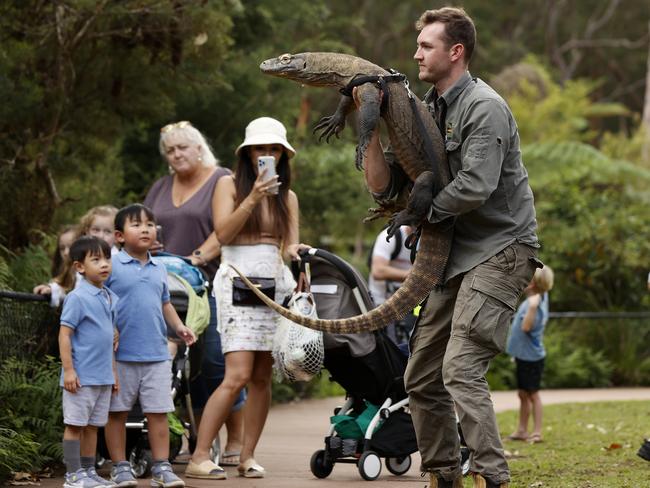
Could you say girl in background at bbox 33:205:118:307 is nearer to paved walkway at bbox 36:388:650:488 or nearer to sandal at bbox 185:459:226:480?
paved walkway at bbox 36:388:650:488

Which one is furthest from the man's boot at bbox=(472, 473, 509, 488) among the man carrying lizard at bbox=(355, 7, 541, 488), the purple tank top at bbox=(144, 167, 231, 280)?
the purple tank top at bbox=(144, 167, 231, 280)

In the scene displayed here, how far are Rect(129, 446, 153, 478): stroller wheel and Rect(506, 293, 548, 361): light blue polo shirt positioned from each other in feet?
13.3

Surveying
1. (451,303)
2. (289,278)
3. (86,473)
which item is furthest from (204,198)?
(451,303)

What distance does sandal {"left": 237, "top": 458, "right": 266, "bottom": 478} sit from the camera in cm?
806

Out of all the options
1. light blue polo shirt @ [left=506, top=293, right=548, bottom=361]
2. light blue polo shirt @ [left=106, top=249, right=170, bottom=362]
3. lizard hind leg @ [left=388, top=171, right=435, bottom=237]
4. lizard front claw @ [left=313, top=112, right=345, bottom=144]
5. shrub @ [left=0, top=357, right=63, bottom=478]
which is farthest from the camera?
light blue polo shirt @ [left=506, top=293, right=548, bottom=361]

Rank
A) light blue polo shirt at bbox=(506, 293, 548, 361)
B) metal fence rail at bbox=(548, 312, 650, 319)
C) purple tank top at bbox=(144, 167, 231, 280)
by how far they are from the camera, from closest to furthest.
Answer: purple tank top at bbox=(144, 167, 231, 280)
light blue polo shirt at bbox=(506, 293, 548, 361)
metal fence rail at bbox=(548, 312, 650, 319)

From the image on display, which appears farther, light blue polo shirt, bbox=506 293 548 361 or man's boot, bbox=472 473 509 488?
light blue polo shirt, bbox=506 293 548 361

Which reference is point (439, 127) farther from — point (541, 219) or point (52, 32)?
point (541, 219)

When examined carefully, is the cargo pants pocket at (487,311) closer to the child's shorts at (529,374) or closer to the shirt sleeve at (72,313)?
the shirt sleeve at (72,313)

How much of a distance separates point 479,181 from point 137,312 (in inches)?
104

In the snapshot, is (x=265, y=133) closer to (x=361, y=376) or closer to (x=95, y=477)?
(x=361, y=376)

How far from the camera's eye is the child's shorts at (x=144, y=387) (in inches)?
296

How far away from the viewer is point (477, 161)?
591 centimetres

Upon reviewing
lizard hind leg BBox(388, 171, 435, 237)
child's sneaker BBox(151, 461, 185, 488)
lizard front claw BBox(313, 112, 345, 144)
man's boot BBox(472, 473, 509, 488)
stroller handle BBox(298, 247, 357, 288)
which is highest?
lizard front claw BBox(313, 112, 345, 144)
